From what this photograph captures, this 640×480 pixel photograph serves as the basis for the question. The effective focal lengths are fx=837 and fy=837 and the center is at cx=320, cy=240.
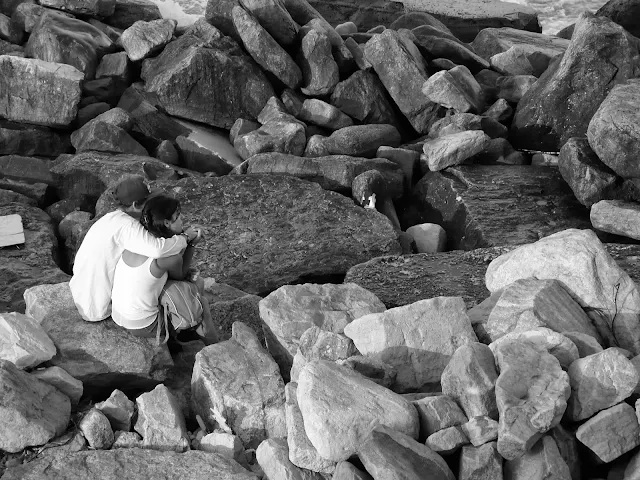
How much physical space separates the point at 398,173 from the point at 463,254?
230 centimetres

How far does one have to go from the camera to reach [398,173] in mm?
9836

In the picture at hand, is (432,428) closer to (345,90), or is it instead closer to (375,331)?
(375,331)

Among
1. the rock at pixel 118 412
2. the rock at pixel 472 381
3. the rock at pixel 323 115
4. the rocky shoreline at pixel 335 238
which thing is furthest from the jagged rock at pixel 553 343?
the rock at pixel 323 115

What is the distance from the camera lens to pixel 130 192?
501cm

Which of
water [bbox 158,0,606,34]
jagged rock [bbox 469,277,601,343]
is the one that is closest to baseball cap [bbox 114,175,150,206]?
Result: jagged rock [bbox 469,277,601,343]

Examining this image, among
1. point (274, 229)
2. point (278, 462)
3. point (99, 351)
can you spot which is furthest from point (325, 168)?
point (278, 462)

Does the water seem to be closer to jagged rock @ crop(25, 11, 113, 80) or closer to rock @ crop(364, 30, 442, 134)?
jagged rock @ crop(25, 11, 113, 80)

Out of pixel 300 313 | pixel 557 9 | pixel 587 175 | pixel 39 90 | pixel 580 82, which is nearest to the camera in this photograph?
pixel 300 313

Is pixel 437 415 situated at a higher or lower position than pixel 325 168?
higher

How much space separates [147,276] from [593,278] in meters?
2.81

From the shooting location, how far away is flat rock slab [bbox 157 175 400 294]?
780cm

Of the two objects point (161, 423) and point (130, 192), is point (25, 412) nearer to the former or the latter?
point (161, 423)

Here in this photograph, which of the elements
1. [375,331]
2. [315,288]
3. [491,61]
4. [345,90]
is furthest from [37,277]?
[491,61]

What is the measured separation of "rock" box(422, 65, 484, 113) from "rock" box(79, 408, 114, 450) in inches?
295
